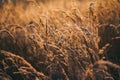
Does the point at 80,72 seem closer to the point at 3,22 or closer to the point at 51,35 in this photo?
the point at 51,35

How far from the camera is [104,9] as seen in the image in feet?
10.7

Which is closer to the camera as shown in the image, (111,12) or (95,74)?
(95,74)

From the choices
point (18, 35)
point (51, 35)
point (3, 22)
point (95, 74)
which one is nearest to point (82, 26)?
point (51, 35)

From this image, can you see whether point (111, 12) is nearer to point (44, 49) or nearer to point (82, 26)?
point (82, 26)

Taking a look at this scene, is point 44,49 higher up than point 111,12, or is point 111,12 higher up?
point 111,12

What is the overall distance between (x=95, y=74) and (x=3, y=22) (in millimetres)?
1785

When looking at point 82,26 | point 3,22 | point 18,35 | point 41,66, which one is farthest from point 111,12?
point 3,22

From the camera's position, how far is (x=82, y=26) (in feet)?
10.0

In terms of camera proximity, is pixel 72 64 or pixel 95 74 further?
pixel 72 64

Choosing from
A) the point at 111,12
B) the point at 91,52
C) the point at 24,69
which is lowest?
the point at 24,69

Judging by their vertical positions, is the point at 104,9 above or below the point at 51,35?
above

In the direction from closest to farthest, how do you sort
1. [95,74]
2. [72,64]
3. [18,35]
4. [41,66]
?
[95,74] → [72,64] → [41,66] → [18,35]

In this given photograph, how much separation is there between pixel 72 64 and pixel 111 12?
0.61 m

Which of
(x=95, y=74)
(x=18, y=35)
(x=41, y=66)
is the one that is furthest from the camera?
(x=18, y=35)
